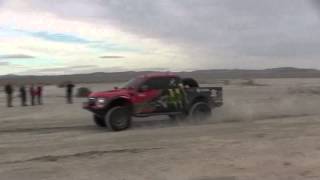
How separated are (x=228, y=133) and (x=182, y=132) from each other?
1359 millimetres

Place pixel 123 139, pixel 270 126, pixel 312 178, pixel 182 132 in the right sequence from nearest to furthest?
pixel 312 178 → pixel 123 139 → pixel 182 132 → pixel 270 126

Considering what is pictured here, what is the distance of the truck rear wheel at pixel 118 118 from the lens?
62.8ft

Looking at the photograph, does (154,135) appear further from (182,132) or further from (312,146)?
(312,146)

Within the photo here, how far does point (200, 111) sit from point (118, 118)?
352 cm

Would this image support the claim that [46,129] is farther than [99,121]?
No

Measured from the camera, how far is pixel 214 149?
13703 millimetres

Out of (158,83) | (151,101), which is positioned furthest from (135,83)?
(151,101)

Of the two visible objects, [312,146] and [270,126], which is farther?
[270,126]

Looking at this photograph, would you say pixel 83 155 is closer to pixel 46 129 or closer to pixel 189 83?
pixel 46 129

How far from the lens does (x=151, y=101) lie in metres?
20.2

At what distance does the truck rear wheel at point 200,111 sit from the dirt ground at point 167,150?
1.07 ft

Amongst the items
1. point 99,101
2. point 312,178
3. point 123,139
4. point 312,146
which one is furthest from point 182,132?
point 312,178

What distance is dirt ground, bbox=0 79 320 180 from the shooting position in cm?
1097

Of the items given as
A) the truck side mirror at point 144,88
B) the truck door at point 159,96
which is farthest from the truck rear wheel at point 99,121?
the truck side mirror at point 144,88
